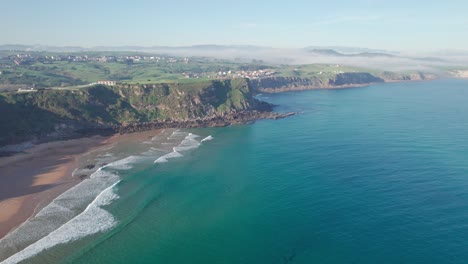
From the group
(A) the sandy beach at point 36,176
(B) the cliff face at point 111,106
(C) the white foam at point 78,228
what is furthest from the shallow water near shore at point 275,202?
(B) the cliff face at point 111,106

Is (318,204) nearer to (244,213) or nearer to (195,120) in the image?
(244,213)

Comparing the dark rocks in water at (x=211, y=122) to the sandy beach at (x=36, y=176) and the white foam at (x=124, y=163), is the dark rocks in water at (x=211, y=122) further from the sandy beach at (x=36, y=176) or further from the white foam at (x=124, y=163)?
the white foam at (x=124, y=163)

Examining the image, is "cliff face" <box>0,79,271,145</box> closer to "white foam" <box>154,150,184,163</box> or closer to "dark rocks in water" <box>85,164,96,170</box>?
"dark rocks in water" <box>85,164,96,170</box>

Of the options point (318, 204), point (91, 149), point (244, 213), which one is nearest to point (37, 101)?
point (91, 149)

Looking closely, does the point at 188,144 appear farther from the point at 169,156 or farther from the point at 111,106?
the point at 111,106

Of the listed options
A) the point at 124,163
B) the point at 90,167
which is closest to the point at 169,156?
the point at 124,163
